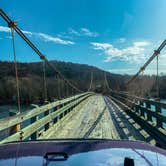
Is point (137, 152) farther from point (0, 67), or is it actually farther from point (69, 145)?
point (0, 67)

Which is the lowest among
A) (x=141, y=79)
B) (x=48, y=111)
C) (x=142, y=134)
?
(x=142, y=134)

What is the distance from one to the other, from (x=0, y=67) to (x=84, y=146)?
22.7 metres

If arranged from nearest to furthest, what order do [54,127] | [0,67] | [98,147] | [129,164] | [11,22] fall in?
[129,164]
[98,147]
[11,22]
[54,127]
[0,67]

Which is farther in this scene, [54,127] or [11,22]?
[54,127]

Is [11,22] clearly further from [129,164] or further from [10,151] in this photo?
[129,164]

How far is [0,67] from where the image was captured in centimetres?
2380

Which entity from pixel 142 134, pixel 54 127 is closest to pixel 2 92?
pixel 54 127

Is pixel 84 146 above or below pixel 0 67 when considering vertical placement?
below

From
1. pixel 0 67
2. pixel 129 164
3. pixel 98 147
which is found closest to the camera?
pixel 129 164

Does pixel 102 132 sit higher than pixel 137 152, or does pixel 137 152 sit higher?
pixel 137 152

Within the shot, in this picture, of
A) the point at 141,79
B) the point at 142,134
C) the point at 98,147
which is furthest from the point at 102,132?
the point at 141,79

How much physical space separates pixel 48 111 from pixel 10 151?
612 cm

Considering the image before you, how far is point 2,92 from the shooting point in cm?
1744

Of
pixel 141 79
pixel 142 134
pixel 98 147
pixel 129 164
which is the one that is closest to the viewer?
pixel 129 164
